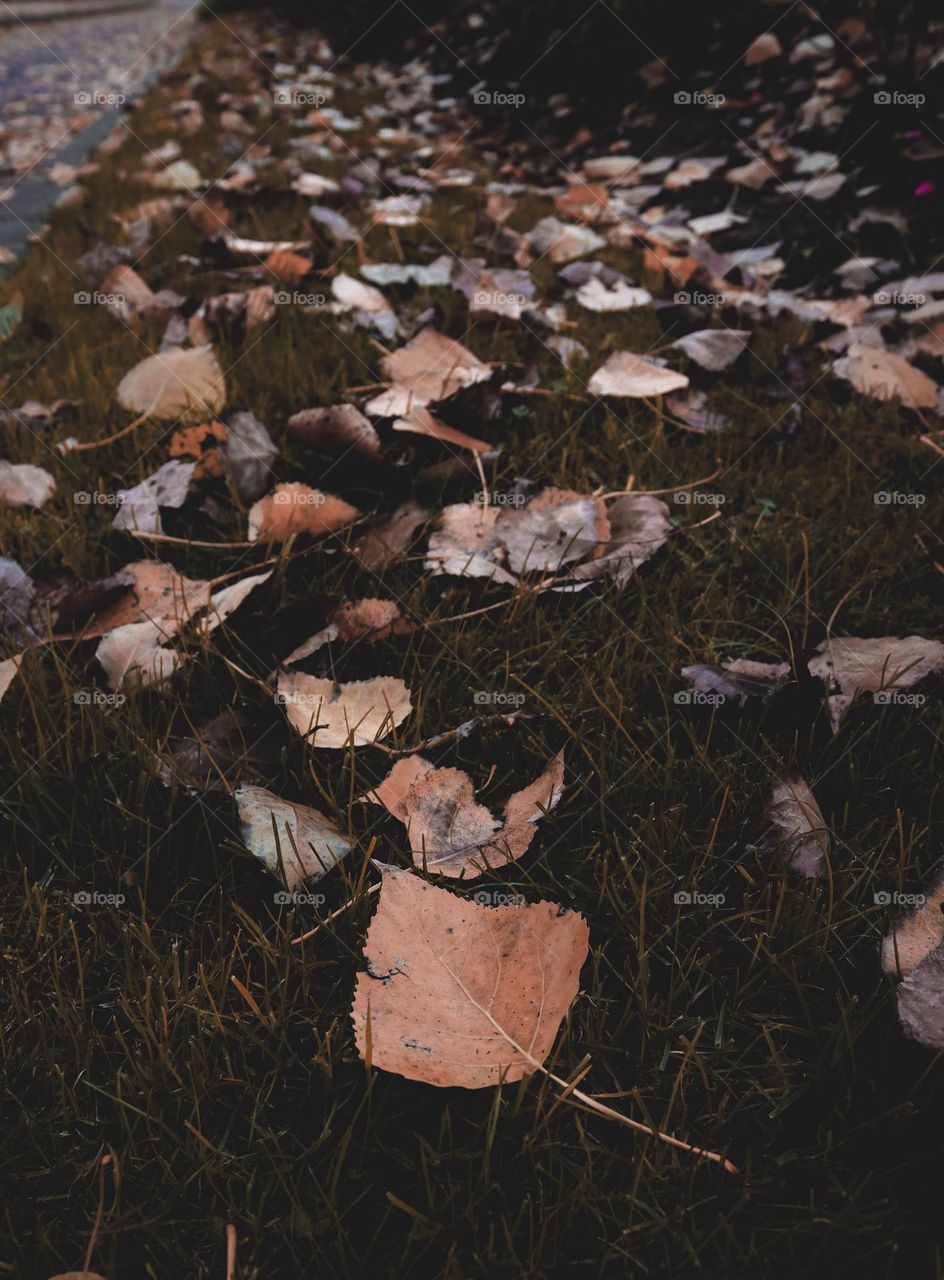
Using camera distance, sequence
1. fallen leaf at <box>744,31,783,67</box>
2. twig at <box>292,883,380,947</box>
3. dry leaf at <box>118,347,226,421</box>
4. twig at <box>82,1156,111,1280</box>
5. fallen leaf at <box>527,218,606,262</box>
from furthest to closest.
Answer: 1. fallen leaf at <box>744,31,783,67</box>
2. fallen leaf at <box>527,218,606,262</box>
3. dry leaf at <box>118,347,226,421</box>
4. twig at <box>292,883,380,947</box>
5. twig at <box>82,1156,111,1280</box>

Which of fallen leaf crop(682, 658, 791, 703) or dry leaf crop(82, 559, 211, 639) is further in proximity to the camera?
dry leaf crop(82, 559, 211, 639)

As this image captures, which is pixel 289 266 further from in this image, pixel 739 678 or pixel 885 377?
pixel 739 678

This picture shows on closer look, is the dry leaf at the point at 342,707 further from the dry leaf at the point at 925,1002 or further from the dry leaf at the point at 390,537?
the dry leaf at the point at 925,1002

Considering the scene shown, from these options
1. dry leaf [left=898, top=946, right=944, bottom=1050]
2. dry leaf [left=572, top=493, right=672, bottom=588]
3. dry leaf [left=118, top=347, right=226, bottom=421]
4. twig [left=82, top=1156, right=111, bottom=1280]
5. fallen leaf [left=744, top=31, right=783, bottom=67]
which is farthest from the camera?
fallen leaf [left=744, top=31, right=783, bottom=67]

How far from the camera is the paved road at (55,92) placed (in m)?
3.96

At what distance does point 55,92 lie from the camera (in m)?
7.55

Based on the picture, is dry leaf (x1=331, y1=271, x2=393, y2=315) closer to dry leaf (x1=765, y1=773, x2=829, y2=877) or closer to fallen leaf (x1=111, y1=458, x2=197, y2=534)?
fallen leaf (x1=111, y1=458, x2=197, y2=534)

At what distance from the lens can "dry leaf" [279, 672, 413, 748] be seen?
108cm

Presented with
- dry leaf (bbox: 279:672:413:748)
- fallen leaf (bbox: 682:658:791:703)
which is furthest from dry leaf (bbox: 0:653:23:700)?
fallen leaf (bbox: 682:658:791:703)

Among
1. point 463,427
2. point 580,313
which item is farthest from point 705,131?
point 463,427

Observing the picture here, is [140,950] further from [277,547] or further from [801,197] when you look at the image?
[801,197]

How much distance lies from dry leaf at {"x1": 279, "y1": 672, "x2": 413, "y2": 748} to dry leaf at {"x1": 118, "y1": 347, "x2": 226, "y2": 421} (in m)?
0.84

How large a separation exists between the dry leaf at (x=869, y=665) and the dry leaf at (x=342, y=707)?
0.54 meters

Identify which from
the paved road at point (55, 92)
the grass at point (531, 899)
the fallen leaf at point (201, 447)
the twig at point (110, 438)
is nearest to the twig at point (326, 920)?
the grass at point (531, 899)
